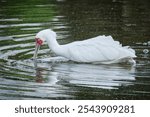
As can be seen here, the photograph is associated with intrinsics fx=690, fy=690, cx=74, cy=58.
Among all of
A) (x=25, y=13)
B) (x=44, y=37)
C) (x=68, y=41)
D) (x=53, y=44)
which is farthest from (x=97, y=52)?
(x=25, y=13)

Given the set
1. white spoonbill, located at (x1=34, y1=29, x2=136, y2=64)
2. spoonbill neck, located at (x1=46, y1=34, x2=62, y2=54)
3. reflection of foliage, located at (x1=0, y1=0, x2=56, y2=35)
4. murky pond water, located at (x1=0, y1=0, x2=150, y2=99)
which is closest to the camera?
murky pond water, located at (x1=0, y1=0, x2=150, y2=99)

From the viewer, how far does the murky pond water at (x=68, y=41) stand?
1280 centimetres

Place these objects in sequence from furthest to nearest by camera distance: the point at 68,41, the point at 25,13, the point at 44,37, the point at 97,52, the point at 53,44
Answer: the point at 25,13
the point at 68,41
the point at 44,37
the point at 53,44
the point at 97,52

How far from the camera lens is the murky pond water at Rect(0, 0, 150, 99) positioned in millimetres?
12805

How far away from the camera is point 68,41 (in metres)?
17.1

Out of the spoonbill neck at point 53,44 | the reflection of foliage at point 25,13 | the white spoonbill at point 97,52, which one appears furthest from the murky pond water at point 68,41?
the spoonbill neck at point 53,44

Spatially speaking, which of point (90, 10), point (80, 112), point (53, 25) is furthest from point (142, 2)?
point (80, 112)

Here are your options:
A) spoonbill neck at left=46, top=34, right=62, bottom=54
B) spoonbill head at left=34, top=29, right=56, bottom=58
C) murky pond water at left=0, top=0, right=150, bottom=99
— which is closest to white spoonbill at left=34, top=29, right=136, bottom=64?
spoonbill neck at left=46, top=34, right=62, bottom=54

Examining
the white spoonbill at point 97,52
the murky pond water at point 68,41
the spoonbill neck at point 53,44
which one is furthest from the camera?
the spoonbill neck at point 53,44

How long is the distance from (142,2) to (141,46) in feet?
29.2

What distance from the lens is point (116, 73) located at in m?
14.1

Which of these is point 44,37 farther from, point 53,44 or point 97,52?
point 97,52

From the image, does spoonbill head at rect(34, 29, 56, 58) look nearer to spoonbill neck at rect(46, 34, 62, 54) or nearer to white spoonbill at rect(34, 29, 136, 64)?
spoonbill neck at rect(46, 34, 62, 54)

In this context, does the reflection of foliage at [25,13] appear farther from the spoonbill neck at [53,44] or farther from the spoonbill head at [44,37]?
the spoonbill neck at [53,44]
